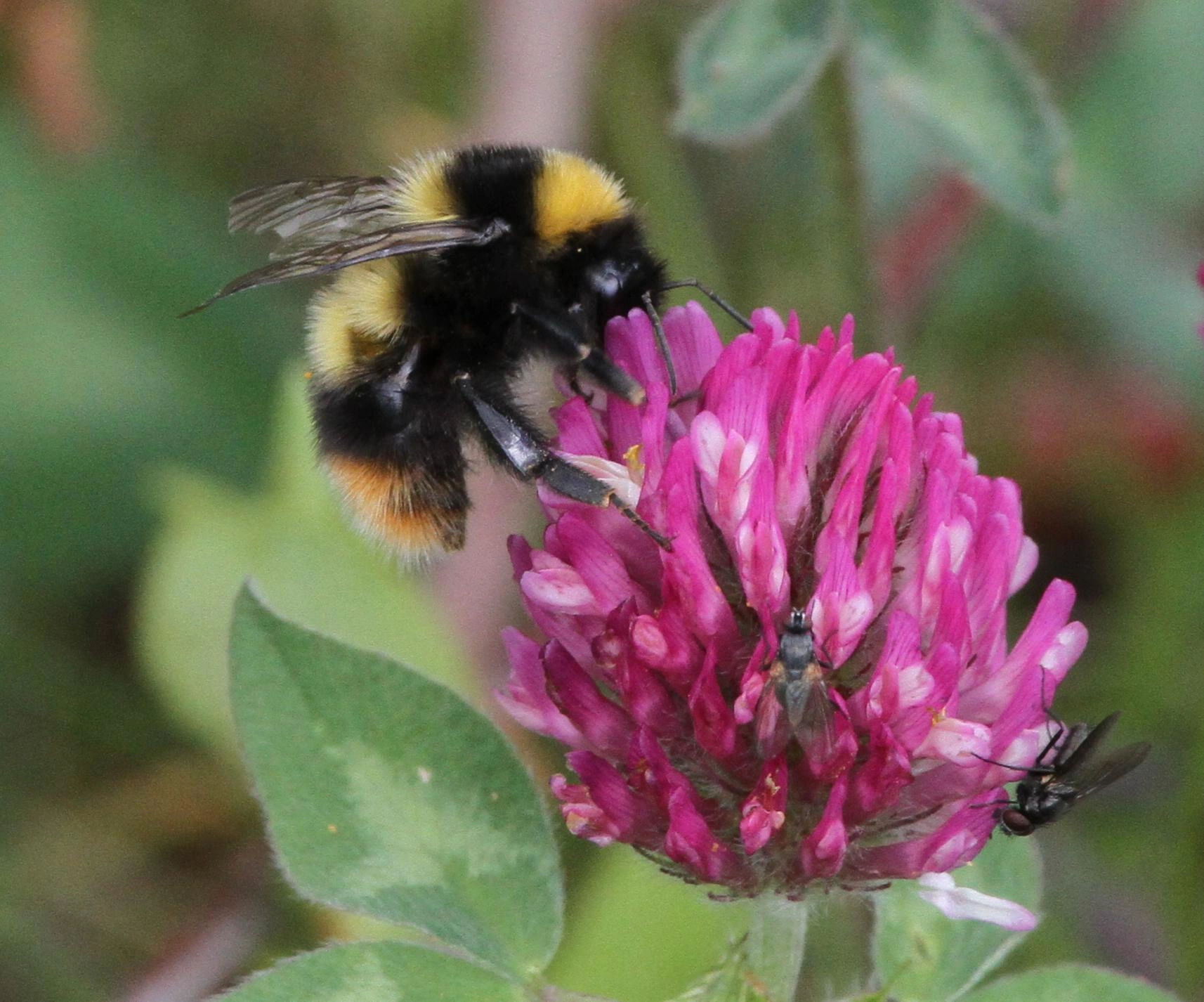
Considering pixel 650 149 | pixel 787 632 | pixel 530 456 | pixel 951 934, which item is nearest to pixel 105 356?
pixel 650 149

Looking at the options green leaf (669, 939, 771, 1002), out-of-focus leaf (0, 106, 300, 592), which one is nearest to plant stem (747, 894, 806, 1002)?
green leaf (669, 939, 771, 1002)

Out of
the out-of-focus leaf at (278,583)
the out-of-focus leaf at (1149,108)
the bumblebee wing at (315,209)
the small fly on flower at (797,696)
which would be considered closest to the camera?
the small fly on flower at (797,696)

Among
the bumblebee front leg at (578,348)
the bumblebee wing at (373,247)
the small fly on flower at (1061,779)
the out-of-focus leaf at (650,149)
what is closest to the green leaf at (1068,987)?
the small fly on flower at (1061,779)

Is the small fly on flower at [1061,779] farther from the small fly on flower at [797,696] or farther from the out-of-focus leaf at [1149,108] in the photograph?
the out-of-focus leaf at [1149,108]

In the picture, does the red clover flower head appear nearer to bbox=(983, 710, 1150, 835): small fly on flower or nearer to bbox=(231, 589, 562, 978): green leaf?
bbox=(983, 710, 1150, 835): small fly on flower

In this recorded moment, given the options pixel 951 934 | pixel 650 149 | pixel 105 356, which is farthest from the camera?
pixel 650 149

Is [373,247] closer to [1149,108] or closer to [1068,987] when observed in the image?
[1068,987]
